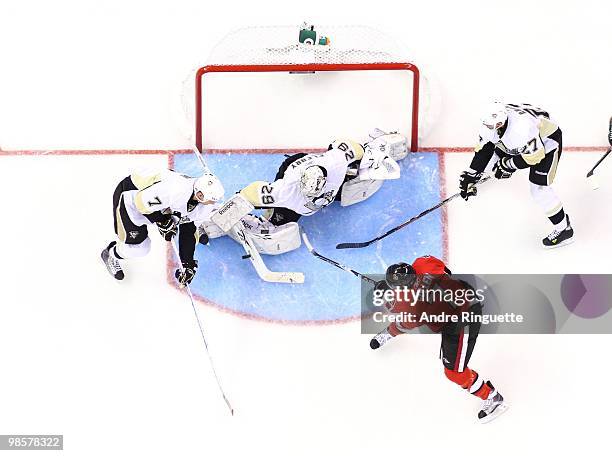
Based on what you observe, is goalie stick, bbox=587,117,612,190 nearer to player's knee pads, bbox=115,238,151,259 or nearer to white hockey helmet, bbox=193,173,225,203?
white hockey helmet, bbox=193,173,225,203

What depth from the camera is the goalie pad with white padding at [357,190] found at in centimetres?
717

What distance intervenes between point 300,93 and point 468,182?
5.03 feet

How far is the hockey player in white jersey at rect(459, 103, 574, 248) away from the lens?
6500 mm

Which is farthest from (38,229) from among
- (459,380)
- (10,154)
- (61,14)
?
(459,380)

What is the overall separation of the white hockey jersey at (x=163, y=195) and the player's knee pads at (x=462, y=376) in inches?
70.2

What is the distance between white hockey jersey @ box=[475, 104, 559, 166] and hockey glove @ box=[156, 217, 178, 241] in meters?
2.04

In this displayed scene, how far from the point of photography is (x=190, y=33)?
26.2 ft

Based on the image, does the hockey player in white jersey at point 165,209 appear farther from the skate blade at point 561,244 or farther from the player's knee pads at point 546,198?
the skate blade at point 561,244

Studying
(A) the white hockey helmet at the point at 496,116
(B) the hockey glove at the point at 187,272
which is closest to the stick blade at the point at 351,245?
(B) the hockey glove at the point at 187,272

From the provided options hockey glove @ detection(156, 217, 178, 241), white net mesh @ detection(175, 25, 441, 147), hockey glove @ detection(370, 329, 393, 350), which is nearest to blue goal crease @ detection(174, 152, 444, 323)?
hockey glove @ detection(370, 329, 393, 350)

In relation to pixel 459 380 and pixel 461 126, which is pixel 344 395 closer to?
pixel 459 380

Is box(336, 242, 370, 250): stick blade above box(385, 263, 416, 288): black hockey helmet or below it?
below

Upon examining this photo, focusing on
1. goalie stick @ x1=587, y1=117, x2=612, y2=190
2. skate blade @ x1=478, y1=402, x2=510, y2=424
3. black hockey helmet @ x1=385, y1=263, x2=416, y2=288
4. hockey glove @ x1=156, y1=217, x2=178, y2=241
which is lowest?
Result: skate blade @ x1=478, y1=402, x2=510, y2=424

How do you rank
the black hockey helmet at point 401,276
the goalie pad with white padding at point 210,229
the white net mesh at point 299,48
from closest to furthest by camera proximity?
the black hockey helmet at point 401,276 → the goalie pad with white padding at point 210,229 → the white net mesh at point 299,48
